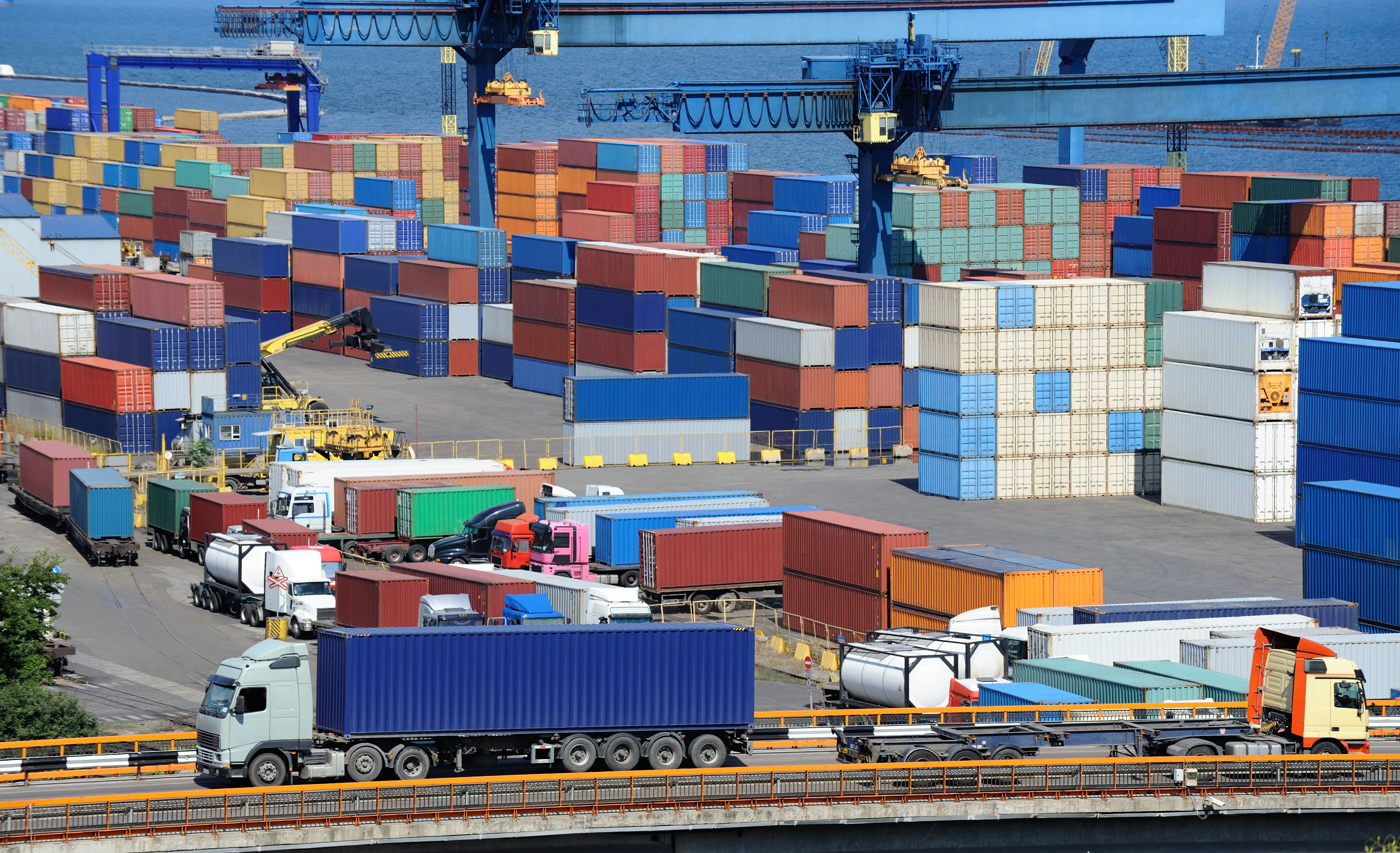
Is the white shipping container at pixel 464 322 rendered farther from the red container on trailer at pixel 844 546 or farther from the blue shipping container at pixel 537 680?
the blue shipping container at pixel 537 680

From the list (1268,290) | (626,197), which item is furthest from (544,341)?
(1268,290)

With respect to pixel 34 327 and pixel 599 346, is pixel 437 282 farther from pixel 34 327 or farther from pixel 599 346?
pixel 34 327

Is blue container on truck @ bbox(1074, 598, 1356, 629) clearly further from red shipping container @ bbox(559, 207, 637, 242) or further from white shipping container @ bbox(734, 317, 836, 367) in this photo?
red shipping container @ bbox(559, 207, 637, 242)

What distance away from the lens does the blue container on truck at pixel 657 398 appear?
3054 inches

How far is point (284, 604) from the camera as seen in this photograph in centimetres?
5503

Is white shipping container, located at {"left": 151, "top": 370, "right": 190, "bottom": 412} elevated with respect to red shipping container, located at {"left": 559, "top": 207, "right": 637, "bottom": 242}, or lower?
lower

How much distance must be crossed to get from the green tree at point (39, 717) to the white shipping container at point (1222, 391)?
130 ft

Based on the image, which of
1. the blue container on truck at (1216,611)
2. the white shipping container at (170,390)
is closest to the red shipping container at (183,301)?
the white shipping container at (170,390)

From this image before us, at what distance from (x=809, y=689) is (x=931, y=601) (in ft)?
25.1

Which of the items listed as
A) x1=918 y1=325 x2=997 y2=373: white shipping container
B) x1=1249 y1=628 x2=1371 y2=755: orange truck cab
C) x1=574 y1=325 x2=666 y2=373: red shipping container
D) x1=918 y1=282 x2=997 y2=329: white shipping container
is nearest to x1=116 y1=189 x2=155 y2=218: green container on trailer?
x1=574 y1=325 x2=666 y2=373: red shipping container

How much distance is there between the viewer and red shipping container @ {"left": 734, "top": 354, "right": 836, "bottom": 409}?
258 ft

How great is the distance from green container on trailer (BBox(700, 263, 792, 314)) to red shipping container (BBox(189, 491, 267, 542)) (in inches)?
1044

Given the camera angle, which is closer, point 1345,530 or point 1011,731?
point 1011,731

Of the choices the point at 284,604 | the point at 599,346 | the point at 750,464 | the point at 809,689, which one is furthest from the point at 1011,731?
the point at 599,346
